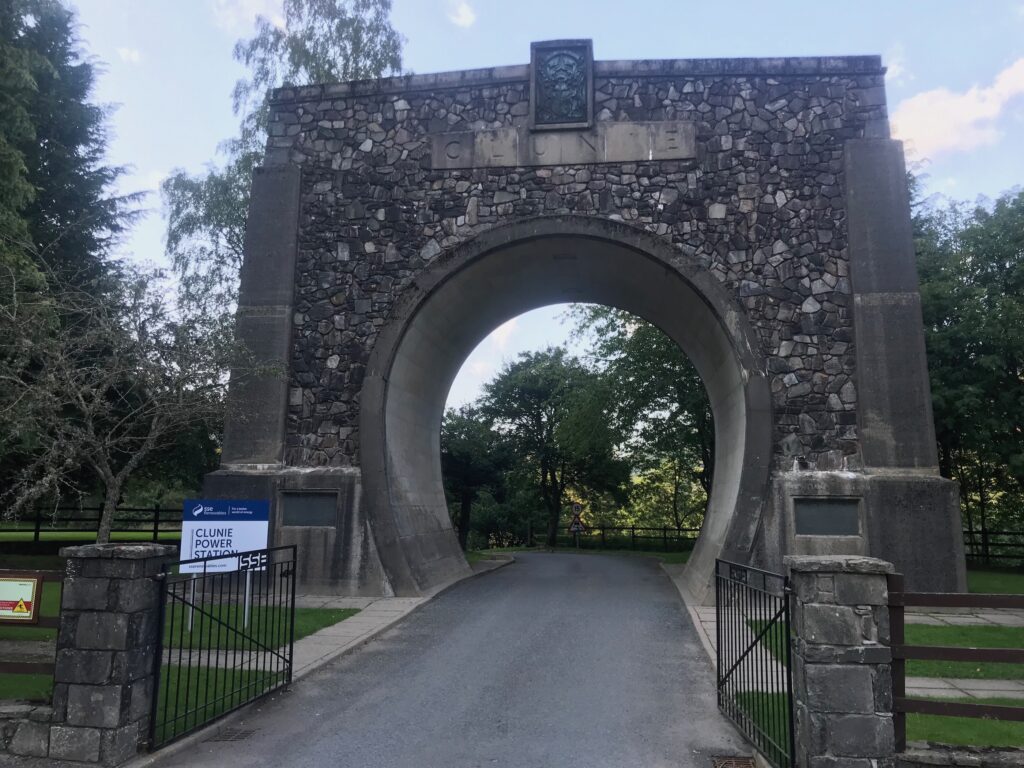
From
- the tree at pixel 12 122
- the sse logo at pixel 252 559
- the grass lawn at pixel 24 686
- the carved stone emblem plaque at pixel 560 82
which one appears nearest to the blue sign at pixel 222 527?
the sse logo at pixel 252 559

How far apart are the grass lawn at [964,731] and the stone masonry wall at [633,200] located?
5.66 metres

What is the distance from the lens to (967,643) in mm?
7840

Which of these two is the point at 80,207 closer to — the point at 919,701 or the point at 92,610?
the point at 92,610

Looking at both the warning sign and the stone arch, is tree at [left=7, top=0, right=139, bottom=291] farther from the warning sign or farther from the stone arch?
the warning sign

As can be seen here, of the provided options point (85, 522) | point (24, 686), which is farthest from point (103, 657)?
point (85, 522)

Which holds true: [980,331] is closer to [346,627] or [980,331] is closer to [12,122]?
[346,627]

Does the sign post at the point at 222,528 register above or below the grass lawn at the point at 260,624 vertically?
above

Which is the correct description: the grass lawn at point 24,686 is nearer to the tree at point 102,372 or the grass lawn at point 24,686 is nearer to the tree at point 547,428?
the tree at point 102,372

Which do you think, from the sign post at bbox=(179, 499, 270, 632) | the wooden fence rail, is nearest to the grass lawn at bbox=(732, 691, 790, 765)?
the wooden fence rail

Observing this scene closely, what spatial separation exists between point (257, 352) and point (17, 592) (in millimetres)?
7206

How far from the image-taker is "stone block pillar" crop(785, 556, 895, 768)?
419 centimetres

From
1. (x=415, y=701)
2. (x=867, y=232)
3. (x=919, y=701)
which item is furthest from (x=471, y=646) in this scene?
(x=867, y=232)

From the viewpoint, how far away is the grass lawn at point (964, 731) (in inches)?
191

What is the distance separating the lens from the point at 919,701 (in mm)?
4332
